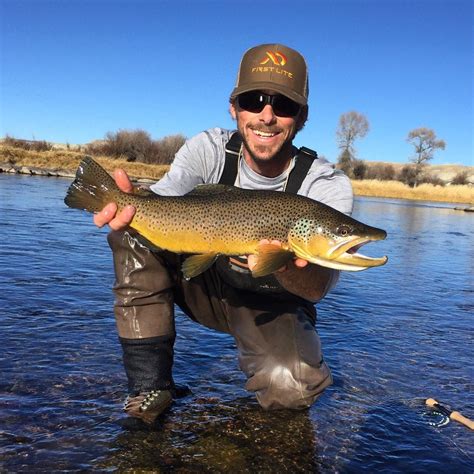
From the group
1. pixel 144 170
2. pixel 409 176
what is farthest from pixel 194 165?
pixel 409 176

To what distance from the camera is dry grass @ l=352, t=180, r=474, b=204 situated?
154 ft

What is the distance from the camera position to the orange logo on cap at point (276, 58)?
3.37 m

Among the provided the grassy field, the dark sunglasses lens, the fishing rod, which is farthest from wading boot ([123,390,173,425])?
the grassy field

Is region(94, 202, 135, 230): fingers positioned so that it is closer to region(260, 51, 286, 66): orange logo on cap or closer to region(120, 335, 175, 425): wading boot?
region(120, 335, 175, 425): wading boot

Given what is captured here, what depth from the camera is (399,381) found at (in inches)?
155

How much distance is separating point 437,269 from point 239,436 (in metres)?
8.02

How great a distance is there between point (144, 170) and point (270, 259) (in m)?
36.1

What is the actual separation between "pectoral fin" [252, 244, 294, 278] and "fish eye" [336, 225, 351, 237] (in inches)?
11.3

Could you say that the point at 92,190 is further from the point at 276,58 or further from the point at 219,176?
the point at 276,58

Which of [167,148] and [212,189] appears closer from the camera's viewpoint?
[212,189]

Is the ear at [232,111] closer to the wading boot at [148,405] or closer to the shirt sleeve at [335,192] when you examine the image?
the shirt sleeve at [335,192]

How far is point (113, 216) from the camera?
3.05 m

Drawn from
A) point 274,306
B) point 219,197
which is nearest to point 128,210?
point 219,197

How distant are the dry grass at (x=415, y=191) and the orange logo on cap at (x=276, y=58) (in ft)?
150
